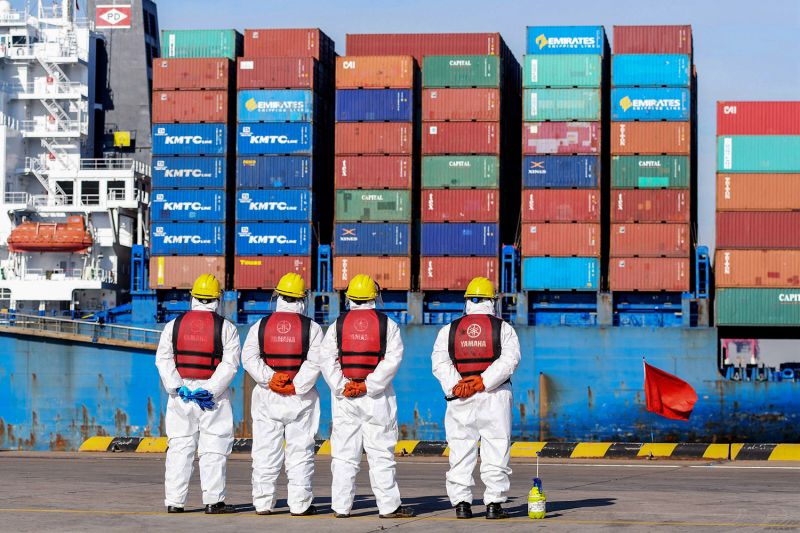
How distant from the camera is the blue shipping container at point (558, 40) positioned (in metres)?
38.2

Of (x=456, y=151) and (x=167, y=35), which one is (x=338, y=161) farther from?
(x=167, y=35)

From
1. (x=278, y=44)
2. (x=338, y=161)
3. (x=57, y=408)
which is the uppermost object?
(x=278, y=44)

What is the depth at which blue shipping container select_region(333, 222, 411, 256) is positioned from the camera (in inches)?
1491

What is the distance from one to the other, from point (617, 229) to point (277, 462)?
24485 mm

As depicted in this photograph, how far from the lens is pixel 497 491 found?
12984mm

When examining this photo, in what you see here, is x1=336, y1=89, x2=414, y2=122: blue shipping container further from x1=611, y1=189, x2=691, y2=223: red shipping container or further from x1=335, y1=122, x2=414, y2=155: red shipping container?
x1=611, y1=189, x2=691, y2=223: red shipping container

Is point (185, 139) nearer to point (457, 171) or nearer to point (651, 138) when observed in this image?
point (457, 171)

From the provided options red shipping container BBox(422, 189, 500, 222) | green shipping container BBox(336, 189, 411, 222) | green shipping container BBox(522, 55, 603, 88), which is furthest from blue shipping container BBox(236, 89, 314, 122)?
green shipping container BBox(522, 55, 603, 88)

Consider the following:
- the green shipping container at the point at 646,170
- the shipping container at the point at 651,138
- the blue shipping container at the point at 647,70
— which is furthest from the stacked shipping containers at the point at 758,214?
the blue shipping container at the point at 647,70

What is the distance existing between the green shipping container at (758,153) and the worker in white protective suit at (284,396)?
24.0 metres

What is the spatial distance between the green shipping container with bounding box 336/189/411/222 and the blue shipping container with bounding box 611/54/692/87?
7.23 meters

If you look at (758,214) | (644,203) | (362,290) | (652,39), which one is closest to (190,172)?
(644,203)

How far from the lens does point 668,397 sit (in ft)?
98.7

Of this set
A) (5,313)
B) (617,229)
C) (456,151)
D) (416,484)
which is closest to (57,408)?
(5,313)
